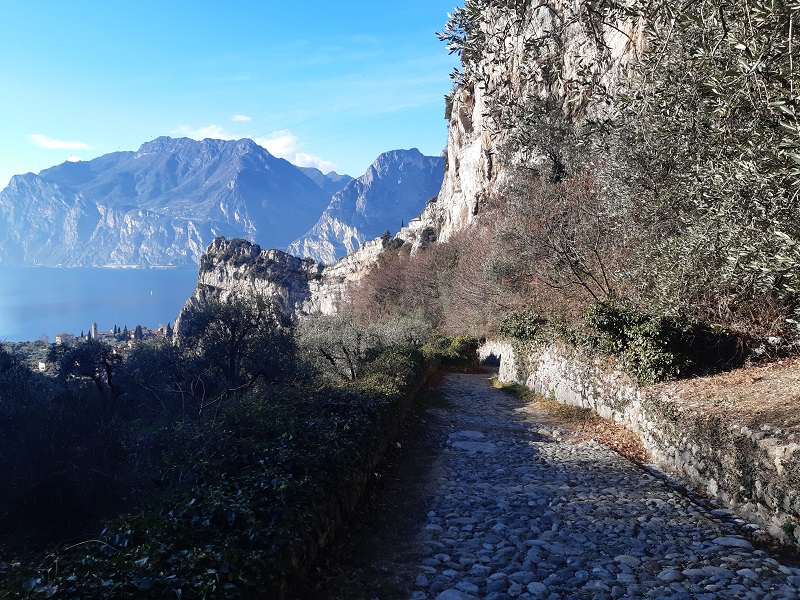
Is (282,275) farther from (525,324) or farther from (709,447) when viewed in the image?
(709,447)

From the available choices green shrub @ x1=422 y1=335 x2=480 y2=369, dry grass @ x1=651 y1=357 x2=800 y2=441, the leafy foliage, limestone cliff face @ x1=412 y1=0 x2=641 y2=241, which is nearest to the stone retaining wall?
dry grass @ x1=651 y1=357 x2=800 y2=441

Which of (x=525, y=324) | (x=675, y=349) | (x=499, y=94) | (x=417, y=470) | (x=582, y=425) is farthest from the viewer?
(x=499, y=94)

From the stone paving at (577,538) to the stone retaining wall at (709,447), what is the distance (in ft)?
1.34

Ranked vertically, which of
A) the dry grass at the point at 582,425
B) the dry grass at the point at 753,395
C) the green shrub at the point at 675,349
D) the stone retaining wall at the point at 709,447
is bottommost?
the dry grass at the point at 582,425

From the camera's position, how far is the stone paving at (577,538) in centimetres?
541

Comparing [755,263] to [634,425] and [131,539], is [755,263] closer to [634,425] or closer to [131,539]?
[634,425]

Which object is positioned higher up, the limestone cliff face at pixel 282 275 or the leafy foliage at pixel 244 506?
the limestone cliff face at pixel 282 275

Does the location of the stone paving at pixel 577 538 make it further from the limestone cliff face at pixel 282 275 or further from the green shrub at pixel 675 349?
the limestone cliff face at pixel 282 275

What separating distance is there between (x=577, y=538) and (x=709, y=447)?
9.40 ft

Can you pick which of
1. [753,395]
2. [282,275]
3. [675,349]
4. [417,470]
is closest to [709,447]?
[753,395]

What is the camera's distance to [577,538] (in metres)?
6.65

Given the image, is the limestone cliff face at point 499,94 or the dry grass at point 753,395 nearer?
the dry grass at point 753,395

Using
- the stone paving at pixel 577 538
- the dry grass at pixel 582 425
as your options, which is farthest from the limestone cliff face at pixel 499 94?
the stone paving at pixel 577 538

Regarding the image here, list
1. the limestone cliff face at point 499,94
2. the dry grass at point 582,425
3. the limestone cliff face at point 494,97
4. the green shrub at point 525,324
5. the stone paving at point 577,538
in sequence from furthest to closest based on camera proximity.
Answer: the green shrub at point 525,324, the limestone cliff face at point 499,94, the limestone cliff face at point 494,97, the dry grass at point 582,425, the stone paving at point 577,538
